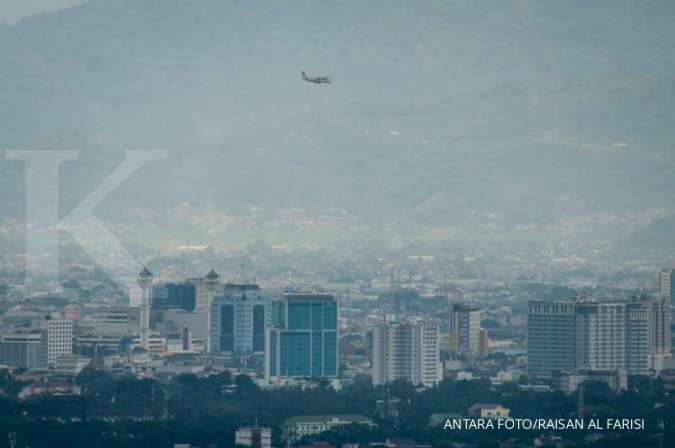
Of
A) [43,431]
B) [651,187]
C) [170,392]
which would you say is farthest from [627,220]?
[43,431]

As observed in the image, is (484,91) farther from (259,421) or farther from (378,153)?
(259,421)

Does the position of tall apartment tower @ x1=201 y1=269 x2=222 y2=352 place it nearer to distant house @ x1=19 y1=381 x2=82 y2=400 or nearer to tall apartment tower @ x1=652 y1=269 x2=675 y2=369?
tall apartment tower @ x1=652 y1=269 x2=675 y2=369

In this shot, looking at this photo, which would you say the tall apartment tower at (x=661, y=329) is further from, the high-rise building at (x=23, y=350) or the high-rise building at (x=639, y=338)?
the high-rise building at (x=23, y=350)

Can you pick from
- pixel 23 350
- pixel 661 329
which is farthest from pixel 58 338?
pixel 661 329

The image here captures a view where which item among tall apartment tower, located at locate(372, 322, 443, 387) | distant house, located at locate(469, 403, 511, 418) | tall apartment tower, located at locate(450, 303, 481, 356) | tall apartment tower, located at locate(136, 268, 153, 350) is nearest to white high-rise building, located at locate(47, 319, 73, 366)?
tall apartment tower, located at locate(136, 268, 153, 350)

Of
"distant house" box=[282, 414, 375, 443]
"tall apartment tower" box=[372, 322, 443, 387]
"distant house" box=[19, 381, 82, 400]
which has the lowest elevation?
"distant house" box=[282, 414, 375, 443]

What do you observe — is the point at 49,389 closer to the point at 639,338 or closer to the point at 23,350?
the point at 23,350

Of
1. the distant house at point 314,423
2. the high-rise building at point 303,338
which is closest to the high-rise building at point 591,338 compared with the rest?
the high-rise building at point 303,338
